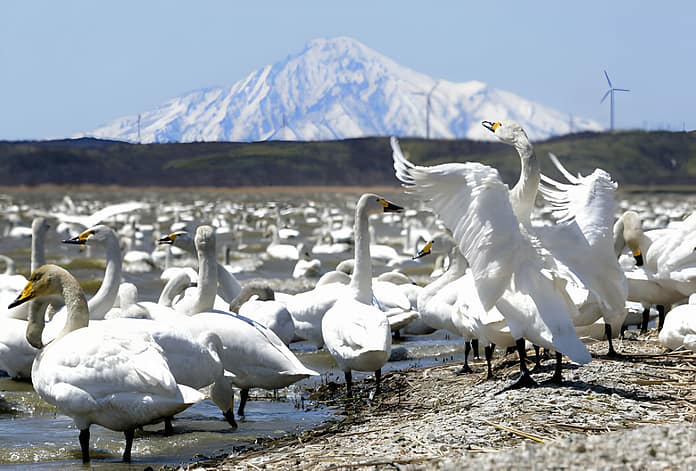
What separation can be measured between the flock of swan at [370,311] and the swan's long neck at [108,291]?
14 millimetres

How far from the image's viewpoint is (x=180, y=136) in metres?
10.2

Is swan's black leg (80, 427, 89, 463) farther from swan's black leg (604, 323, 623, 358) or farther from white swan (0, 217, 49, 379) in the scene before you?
swan's black leg (604, 323, 623, 358)

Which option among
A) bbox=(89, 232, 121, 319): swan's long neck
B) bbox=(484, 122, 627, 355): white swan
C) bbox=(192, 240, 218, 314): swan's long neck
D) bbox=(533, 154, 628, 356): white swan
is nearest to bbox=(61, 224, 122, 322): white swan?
bbox=(89, 232, 121, 319): swan's long neck

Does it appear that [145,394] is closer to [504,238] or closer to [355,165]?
[504,238]

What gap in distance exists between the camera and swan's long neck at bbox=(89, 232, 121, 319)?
1047cm

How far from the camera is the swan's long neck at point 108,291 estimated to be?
10469 mm

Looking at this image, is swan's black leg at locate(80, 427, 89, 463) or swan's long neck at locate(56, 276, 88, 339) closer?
swan's black leg at locate(80, 427, 89, 463)

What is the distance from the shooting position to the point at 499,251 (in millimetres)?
8211

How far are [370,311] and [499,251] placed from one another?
198cm

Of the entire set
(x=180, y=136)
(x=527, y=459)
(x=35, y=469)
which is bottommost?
(x=35, y=469)

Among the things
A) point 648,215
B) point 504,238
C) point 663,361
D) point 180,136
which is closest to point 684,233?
point 663,361

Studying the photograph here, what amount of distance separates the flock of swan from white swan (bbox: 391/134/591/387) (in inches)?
0.4

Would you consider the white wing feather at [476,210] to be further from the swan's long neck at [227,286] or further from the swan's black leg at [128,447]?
the swan's long neck at [227,286]

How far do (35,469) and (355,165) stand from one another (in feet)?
143
